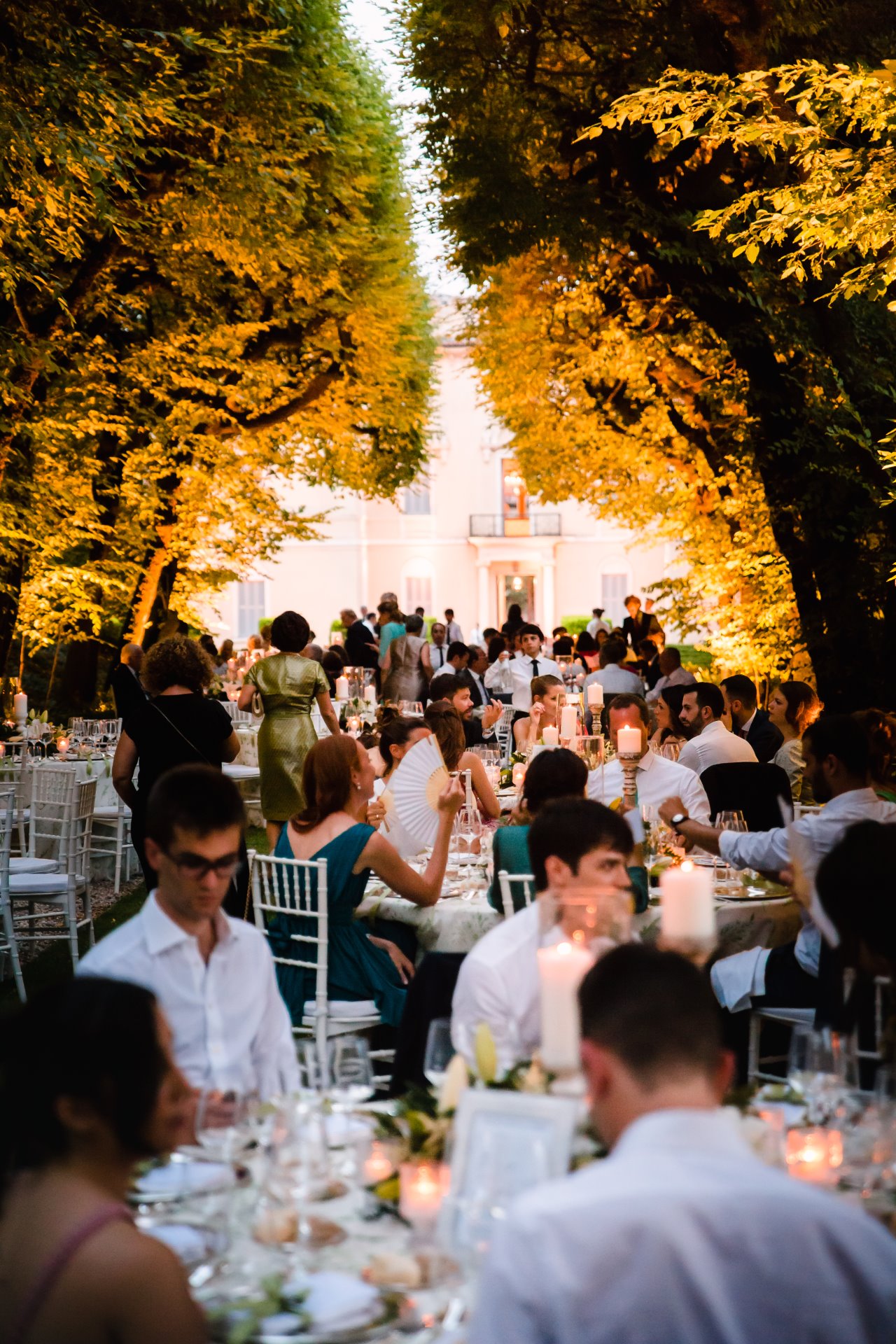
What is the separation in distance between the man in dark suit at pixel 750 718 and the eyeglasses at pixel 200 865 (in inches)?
221

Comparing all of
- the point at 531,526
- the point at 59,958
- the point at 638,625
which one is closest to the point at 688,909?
the point at 59,958

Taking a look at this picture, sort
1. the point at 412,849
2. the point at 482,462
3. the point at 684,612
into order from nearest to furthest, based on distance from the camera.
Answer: the point at 412,849
the point at 684,612
the point at 482,462

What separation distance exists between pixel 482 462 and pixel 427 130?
37.0 metres

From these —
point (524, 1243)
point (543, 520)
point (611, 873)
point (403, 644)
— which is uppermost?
point (543, 520)

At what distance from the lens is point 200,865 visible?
3107 mm

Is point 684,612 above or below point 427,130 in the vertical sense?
below

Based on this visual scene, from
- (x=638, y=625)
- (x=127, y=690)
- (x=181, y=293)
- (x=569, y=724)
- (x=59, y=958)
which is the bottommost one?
(x=59, y=958)

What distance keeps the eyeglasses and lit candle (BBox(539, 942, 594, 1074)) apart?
985mm

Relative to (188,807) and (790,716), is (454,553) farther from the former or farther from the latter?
(188,807)

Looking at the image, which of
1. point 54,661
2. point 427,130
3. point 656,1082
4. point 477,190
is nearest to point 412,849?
point 656,1082

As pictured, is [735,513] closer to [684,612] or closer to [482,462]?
[684,612]

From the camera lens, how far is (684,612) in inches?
585

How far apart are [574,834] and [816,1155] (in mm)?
1116

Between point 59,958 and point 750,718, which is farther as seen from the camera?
point 750,718
